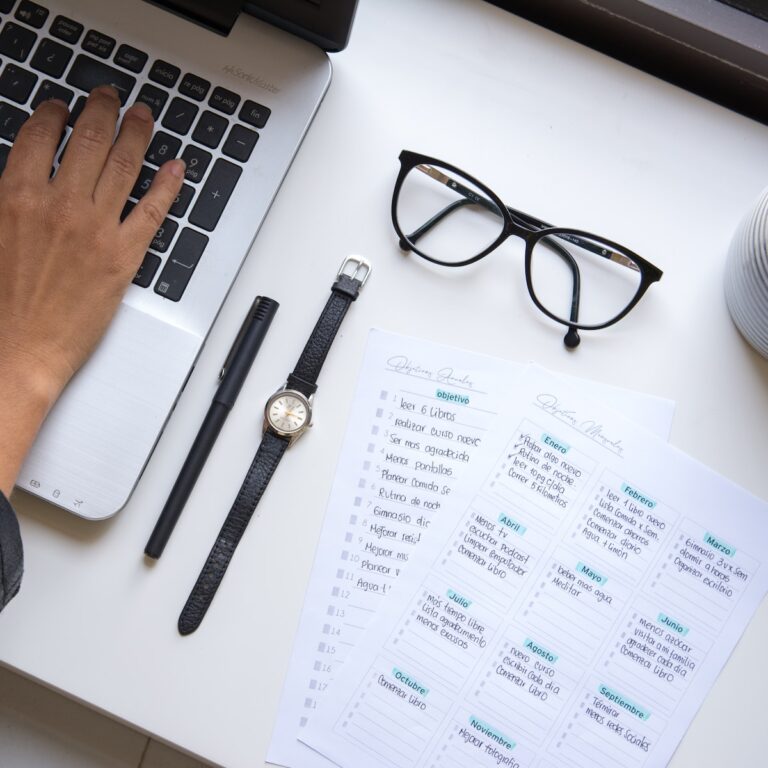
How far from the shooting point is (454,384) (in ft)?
2.09

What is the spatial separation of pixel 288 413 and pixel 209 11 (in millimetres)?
291

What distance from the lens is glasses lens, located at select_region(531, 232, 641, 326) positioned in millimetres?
654

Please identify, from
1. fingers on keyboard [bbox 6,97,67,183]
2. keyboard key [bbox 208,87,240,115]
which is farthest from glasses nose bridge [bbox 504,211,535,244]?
fingers on keyboard [bbox 6,97,67,183]

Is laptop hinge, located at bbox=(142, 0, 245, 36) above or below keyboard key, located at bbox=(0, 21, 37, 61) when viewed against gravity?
above

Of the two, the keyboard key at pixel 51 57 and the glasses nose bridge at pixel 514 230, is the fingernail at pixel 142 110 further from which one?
the glasses nose bridge at pixel 514 230

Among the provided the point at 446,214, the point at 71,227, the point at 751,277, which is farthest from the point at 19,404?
the point at 751,277

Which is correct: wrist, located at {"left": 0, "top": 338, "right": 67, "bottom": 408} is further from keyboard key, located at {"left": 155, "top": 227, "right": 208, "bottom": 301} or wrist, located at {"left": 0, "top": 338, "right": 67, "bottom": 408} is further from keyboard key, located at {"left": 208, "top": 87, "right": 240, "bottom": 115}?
keyboard key, located at {"left": 208, "top": 87, "right": 240, "bottom": 115}

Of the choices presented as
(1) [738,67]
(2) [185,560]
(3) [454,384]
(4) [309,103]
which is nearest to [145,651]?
(2) [185,560]

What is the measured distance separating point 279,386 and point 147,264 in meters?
0.12

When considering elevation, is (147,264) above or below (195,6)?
below

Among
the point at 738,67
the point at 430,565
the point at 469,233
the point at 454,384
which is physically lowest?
the point at 430,565

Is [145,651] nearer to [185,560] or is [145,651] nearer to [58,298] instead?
[185,560]

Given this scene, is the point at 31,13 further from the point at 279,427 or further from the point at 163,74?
the point at 279,427

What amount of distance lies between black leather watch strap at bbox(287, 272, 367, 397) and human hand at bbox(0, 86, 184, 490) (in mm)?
130
